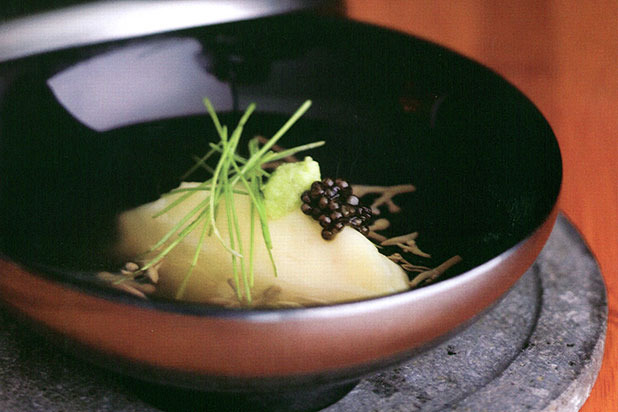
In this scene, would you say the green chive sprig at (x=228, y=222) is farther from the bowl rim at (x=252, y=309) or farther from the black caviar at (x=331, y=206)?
the bowl rim at (x=252, y=309)

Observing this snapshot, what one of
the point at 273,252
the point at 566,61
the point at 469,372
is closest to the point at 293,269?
the point at 273,252

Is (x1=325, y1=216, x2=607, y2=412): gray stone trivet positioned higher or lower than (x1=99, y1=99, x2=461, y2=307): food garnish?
lower

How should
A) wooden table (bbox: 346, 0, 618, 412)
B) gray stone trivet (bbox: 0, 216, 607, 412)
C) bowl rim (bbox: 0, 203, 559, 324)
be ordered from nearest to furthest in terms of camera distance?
bowl rim (bbox: 0, 203, 559, 324)
gray stone trivet (bbox: 0, 216, 607, 412)
wooden table (bbox: 346, 0, 618, 412)

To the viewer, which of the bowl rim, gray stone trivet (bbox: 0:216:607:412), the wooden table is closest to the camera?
the bowl rim

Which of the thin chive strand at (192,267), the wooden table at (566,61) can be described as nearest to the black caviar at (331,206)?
the thin chive strand at (192,267)

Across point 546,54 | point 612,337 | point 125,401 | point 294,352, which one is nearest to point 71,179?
point 125,401

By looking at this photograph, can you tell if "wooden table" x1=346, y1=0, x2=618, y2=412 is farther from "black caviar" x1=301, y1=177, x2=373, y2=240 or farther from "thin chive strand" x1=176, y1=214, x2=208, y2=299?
"thin chive strand" x1=176, y1=214, x2=208, y2=299

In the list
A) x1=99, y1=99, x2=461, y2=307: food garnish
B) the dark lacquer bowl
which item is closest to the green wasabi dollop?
x1=99, y1=99, x2=461, y2=307: food garnish

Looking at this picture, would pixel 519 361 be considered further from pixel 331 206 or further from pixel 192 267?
pixel 192 267
